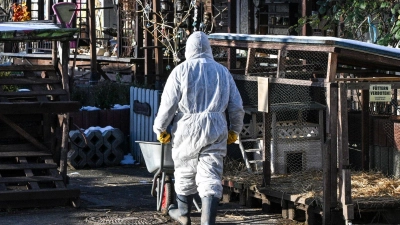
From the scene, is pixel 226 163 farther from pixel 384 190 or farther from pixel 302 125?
pixel 384 190

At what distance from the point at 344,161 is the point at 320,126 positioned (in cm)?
178

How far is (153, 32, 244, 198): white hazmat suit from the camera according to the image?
821 cm

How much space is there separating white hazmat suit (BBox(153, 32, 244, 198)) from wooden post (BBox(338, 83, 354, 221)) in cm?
102

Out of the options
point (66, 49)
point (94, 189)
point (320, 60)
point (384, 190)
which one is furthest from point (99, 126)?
point (384, 190)

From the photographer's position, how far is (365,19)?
12953 millimetres

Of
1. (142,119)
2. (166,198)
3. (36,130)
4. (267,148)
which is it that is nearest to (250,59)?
(267,148)

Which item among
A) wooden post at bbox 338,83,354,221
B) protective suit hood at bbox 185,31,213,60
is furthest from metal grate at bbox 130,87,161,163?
wooden post at bbox 338,83,354,221

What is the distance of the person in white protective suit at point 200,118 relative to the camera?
820cm

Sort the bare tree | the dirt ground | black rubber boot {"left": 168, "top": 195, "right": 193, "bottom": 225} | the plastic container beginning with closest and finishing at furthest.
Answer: black rubber boot {"left": 168, "top": 195, "right": 193, "bottom": 225}, the plastic container, the dirt ground, the bare tree

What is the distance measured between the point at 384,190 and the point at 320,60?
1911 millimetres

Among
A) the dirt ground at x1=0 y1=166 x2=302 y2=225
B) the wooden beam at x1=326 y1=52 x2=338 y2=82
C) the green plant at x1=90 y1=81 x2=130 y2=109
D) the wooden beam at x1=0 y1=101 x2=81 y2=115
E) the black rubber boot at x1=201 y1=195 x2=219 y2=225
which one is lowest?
the dirt ground at x1=0 y1=166 x2=302 y2=225

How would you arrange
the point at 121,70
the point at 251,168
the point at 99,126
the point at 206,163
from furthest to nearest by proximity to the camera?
the point at 121,70 < the point at 99,126 < the point at 251,168 < the point at 206,163

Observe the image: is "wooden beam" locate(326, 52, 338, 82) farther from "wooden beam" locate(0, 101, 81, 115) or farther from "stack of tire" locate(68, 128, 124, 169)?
"stack of tire" locate(68, 128, 124, 169)

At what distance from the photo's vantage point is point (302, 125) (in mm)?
10664
